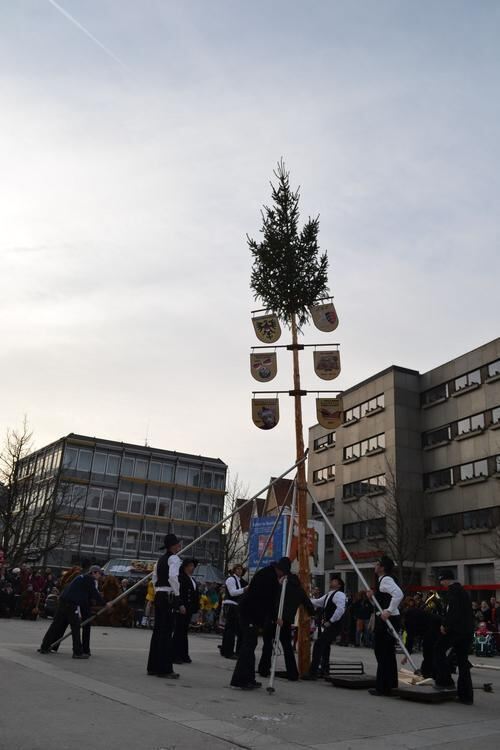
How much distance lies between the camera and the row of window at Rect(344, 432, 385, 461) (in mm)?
47562

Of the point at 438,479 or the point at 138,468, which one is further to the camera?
the point at 138,468

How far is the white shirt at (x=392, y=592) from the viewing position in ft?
32.5

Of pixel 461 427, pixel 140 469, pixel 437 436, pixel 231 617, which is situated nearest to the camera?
pixel 231 617

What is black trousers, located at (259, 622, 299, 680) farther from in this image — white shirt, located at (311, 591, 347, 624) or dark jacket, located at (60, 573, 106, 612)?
dark jacket, located at (60, 573, 106, 612)

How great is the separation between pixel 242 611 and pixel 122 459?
59.6 metres

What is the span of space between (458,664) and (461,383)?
35787 mm

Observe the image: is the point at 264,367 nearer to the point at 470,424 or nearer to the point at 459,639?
the point at 459,639

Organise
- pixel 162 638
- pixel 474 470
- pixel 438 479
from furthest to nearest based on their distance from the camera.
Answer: pixel 438 479, pixel 474 470, pixel 162 638

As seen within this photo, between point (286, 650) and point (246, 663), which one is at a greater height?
point (286, 650)

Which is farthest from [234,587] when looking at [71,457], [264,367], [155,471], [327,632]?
[155,471]

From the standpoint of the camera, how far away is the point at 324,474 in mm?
55375

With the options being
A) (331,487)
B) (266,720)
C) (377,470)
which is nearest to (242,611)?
(266,720)

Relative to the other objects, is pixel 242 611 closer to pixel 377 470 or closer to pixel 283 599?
pixel 283 599

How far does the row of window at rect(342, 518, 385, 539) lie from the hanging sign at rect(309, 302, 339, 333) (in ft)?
104
